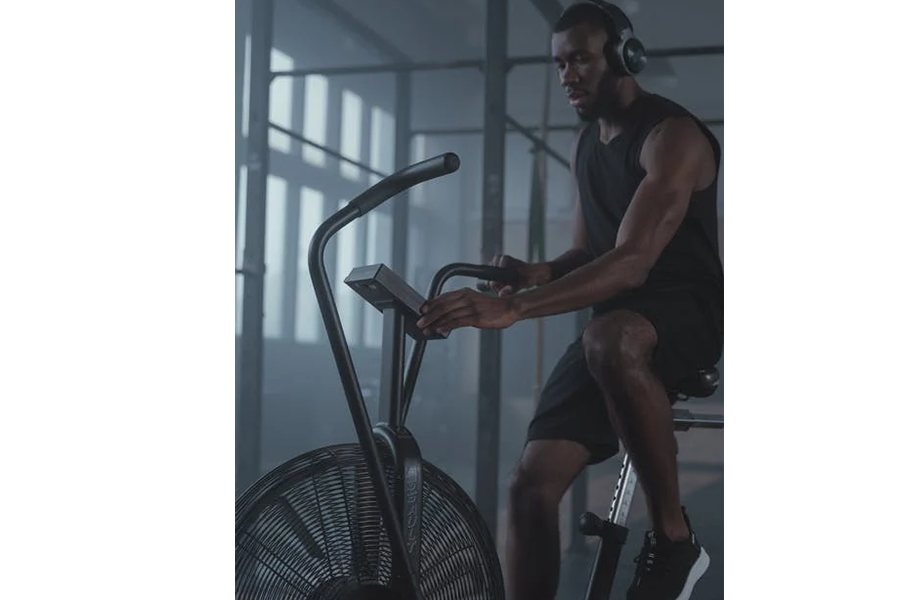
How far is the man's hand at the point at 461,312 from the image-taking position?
178 cm

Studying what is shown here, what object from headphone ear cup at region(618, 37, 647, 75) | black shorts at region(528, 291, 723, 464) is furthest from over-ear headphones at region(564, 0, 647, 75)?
black shorts at region(528, 291, 723, 464)

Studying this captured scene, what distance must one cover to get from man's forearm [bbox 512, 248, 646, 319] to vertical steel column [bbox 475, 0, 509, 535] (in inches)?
15.9

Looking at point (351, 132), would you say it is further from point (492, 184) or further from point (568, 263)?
point (568, 263)

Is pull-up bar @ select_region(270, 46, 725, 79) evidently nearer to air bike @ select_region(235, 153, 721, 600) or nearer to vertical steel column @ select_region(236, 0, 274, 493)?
vertical steel column @ select_region(236, 0, 274, 493)

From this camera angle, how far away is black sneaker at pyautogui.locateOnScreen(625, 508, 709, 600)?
1.91m

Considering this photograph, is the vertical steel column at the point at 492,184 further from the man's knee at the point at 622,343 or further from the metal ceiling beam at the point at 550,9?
the man's knee at the point at 622,343

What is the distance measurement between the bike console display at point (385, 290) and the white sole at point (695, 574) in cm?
62

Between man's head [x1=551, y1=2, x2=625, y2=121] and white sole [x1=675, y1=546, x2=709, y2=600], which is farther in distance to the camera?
man's head [x1=551, y1=2, x2=625, y2=121]

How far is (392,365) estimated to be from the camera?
183 centimetres

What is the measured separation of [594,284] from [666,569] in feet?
1.63

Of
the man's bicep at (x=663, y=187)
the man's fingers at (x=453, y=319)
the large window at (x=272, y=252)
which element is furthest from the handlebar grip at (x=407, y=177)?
the large window at (x=272, y=252)
